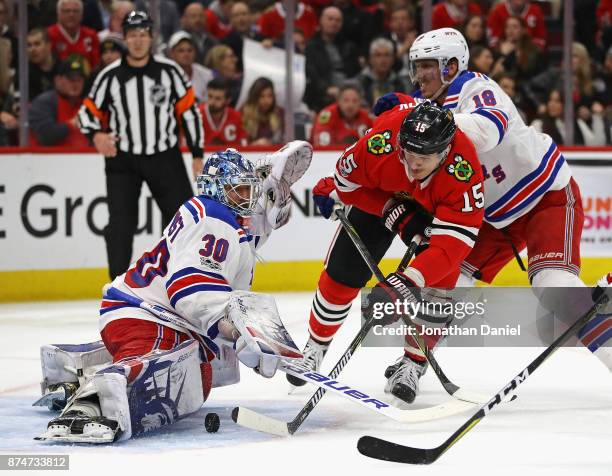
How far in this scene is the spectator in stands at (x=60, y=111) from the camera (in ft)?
20.4

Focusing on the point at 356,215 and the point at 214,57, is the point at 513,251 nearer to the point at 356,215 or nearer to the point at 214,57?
the point at 356,215

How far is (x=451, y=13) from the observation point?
6.80 m

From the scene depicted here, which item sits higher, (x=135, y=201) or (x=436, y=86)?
(x=436, y=86)

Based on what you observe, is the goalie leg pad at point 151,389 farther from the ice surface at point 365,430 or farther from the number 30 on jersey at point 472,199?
the number 30 on jersey at point 472,199

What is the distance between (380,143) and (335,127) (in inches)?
121

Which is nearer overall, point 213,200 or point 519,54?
point 213,200

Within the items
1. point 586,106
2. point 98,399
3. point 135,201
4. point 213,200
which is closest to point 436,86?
Result: point 213,200

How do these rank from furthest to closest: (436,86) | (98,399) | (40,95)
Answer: (40,95)
(436,86)
(98,399)

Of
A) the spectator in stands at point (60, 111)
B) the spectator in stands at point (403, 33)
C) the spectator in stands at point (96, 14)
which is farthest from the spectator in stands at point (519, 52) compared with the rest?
the spectator in stands at point (60, 111)

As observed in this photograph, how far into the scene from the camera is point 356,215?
3.88 meters

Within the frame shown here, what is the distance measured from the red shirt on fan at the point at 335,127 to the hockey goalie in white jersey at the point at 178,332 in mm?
3064

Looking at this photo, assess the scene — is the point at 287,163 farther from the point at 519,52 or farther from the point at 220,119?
the point at 519,52

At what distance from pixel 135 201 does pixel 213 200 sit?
2.45 meters

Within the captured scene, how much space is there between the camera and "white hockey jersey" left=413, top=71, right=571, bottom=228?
368 centimetres
